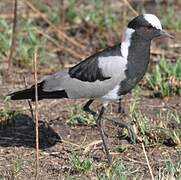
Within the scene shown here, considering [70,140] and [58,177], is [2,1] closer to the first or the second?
[70,140]

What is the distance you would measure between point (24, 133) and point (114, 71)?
Result: 1.08 metres

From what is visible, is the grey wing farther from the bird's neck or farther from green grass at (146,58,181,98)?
green grass at (146,58,181,98)

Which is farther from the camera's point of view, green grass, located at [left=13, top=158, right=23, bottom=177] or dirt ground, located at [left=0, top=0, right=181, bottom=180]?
dirt ground, located at [left=0, top=0, right=181, bottom=180]

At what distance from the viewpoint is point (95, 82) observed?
4984 millimetres

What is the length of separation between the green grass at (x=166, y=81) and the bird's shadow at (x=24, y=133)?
110cm

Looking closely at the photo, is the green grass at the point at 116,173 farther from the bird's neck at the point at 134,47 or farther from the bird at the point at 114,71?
the bird's neck at the point at 134,47

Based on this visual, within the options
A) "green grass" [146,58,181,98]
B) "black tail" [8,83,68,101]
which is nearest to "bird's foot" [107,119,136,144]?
"black tail" [8,83,68,101]

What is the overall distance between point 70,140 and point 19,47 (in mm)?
1872

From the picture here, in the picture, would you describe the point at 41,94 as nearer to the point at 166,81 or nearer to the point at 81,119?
the point at 81,119

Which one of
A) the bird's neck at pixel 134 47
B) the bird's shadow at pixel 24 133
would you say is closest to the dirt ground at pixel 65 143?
the bird's shadow at pixel 24 133

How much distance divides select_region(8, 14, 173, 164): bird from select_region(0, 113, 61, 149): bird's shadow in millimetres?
438

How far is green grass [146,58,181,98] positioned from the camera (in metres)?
6.17

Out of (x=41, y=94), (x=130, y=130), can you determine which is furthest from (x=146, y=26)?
(x=41, y=94)

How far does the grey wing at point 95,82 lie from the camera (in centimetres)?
491
